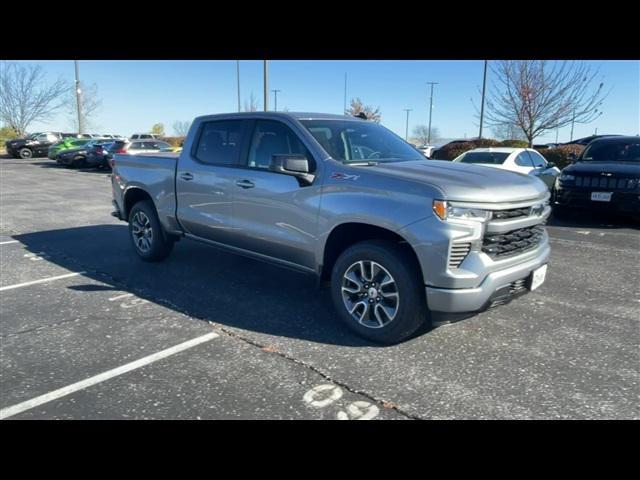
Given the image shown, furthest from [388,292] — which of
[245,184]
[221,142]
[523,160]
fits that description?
[523,160]

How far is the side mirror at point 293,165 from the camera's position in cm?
378

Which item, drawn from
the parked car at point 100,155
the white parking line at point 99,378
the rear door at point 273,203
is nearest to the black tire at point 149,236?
the rear door at point 273,203

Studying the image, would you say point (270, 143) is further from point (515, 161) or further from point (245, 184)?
point (515, 161)

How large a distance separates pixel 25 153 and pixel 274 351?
36.2 meters

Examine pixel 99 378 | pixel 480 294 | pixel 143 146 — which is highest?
pixel 143 146

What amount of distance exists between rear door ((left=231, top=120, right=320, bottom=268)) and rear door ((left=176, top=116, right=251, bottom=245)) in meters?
0.13

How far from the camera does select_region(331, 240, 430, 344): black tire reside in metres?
3.39

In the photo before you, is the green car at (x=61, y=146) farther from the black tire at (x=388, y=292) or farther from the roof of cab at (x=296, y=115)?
the black tire at (x=388, y=292)

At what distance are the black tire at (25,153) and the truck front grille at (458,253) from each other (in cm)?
3685

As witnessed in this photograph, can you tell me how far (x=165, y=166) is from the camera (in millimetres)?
5500

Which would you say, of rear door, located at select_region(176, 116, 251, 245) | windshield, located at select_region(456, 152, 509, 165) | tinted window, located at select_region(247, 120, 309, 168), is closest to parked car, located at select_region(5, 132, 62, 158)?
windshield, located at select_region(456, 152, 509, 165)

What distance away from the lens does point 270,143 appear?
442cm

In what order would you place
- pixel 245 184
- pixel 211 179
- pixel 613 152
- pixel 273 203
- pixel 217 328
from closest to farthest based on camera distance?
pixel 217 328 → pixel 273 203 → pixel 245 184 → pixel 211 179 → pixel 613 152

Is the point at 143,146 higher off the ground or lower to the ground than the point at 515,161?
higher
